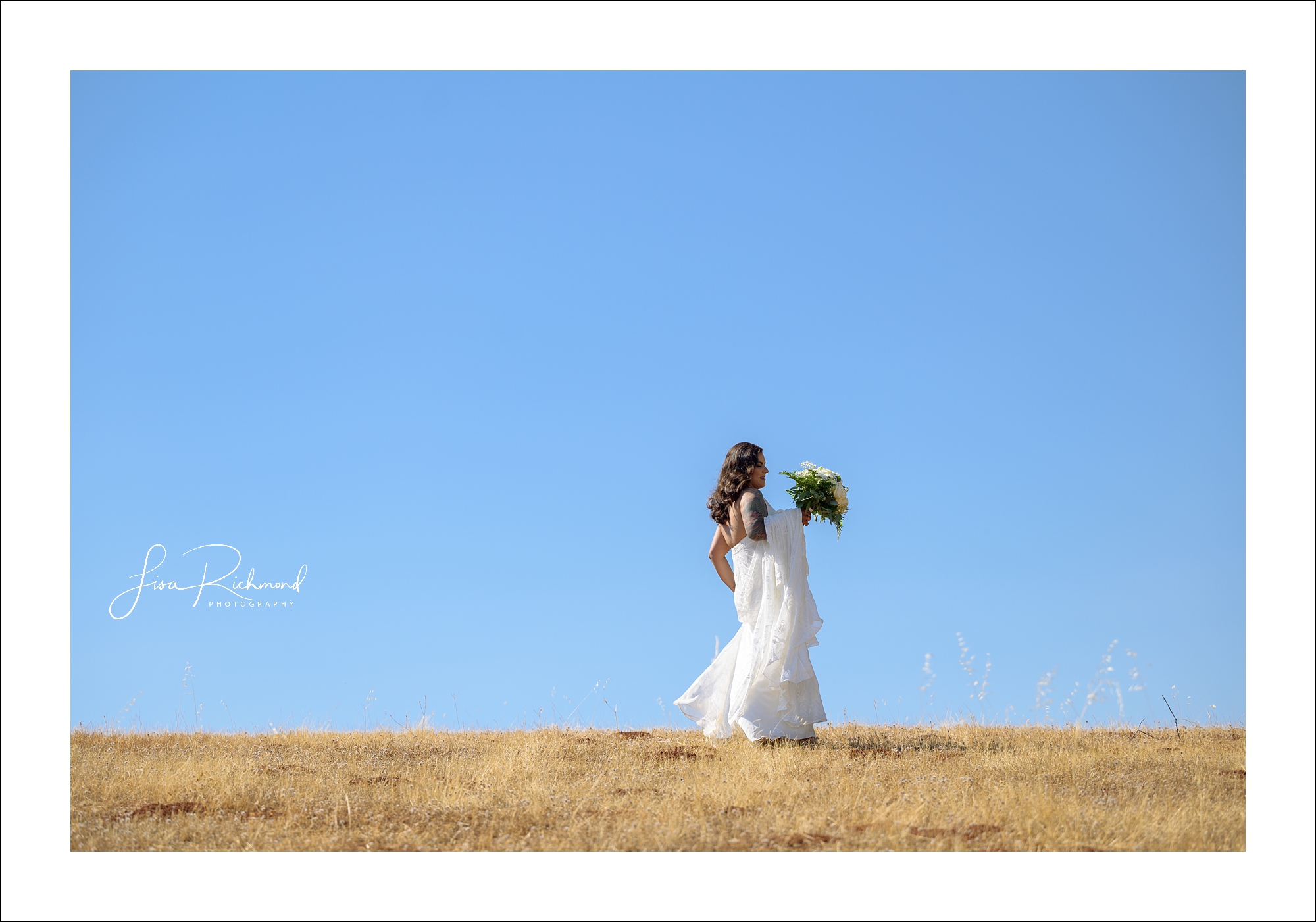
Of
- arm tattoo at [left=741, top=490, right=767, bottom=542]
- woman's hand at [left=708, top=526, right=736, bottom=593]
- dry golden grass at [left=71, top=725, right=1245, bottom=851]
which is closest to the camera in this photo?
dry golden grass at [left=71, top=725, right=1245, bottom=851]

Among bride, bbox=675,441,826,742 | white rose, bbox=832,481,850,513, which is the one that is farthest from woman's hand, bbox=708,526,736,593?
white rose, bbox=832,481,850,513

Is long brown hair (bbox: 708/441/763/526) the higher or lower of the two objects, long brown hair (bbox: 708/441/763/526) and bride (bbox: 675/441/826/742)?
the higher

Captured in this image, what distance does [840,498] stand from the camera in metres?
10.9

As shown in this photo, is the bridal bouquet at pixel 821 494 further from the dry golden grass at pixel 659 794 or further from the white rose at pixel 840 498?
the dry golden grass at pixel 659 794

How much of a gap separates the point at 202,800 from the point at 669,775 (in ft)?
12.2

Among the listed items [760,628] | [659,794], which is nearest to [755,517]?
[760,628]

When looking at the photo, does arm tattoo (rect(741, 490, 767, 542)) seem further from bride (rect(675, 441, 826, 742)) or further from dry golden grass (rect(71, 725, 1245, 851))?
dry golden grass (rect(71, 725, 1245, 851))

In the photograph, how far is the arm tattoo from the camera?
1061cm

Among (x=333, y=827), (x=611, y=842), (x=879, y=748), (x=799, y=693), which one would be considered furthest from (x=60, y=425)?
(x=879, y=748)

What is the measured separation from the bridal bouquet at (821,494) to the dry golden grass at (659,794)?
7.78 ft

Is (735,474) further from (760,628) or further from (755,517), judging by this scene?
(760,628)

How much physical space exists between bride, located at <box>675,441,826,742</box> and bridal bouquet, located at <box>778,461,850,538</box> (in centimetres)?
14

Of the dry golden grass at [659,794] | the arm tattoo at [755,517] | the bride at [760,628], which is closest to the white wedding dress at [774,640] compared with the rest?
the bride at [760,628]

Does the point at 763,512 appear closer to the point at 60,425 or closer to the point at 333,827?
the point at 333,827
